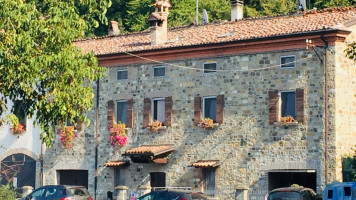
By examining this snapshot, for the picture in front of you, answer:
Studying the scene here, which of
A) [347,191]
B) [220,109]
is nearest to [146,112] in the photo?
[220,109]

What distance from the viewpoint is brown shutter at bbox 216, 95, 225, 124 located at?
41406 millimetres

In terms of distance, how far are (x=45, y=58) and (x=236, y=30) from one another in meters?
14.9

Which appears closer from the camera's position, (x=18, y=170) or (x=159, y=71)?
(x=159, y=71)

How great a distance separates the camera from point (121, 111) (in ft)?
149

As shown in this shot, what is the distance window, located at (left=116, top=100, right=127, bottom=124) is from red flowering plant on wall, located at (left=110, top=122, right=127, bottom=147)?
1.76 ft

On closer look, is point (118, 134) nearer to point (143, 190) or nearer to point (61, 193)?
point (143, 190)

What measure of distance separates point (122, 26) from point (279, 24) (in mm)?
28571

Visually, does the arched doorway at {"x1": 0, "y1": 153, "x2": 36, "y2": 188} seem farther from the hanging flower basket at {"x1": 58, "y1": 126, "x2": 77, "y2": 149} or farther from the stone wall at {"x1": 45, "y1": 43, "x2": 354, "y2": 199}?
the stone wall at {"x1": 45, "y1": 43, "x2": 354, "y2": 199}

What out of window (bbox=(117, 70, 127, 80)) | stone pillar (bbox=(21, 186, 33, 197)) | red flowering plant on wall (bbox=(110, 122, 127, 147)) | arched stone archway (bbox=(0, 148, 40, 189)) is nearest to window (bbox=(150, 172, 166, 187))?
red flowering plant on wall (bbox=(110, 122, 127, 147))

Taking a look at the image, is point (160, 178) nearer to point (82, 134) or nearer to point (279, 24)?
point (82, 134)

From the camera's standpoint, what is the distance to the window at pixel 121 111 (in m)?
45.3

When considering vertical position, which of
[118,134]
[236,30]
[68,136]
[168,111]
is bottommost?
[68,136]

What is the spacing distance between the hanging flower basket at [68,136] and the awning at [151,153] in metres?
4.42

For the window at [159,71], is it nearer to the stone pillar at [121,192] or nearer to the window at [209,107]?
the window at [209,107]
